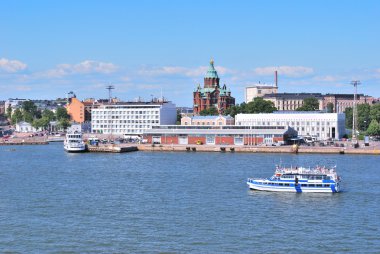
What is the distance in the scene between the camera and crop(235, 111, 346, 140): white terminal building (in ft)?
288

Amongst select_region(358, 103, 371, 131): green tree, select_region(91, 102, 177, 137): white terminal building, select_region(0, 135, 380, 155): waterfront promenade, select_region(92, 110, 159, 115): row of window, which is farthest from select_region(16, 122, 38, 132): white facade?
select_region(358, 103, 371, 131): green tree

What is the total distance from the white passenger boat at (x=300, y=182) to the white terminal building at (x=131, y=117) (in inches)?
2472

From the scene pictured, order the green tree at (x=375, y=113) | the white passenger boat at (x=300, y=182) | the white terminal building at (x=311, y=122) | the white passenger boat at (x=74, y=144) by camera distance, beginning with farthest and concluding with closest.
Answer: the green tree at (x=375, y=113) < the white terminal building at (x=311, y=122) < the white passenger boat at (x=74, y=144) < the white passenger boat at (x=300, y=182)

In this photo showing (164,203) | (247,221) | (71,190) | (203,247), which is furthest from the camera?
(71,190)

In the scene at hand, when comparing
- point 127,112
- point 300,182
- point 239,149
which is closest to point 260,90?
point 127,112

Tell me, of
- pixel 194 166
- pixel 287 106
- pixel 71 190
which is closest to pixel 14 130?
pixel 287 106

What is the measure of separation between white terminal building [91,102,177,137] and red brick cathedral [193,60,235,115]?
7834 mm

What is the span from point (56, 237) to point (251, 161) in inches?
1340

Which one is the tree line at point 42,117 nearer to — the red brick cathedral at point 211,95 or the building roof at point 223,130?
the red brick cathedral at point 211,95

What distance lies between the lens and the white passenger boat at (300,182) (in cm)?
3756

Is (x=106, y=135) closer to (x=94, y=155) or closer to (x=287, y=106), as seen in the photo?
(x=94, y=155)

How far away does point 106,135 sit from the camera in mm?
103500

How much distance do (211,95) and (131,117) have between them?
53.3 feet

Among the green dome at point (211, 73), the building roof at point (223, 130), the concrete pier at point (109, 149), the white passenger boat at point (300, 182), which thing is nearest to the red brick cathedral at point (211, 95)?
the green dome at point (211, 73)
